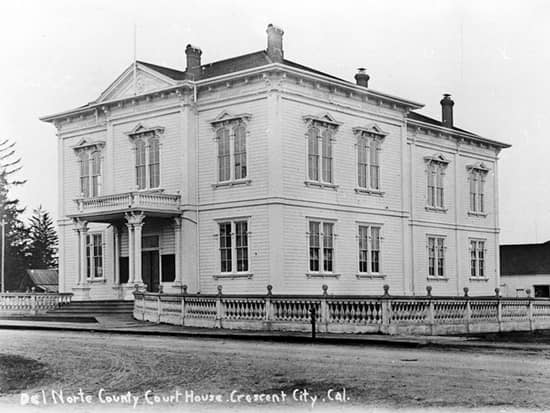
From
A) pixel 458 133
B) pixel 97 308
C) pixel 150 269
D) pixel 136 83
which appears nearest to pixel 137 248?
pixel 150 269

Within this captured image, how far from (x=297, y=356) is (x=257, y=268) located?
16.3 m

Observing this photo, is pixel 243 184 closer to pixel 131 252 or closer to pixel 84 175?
pixel 131 252

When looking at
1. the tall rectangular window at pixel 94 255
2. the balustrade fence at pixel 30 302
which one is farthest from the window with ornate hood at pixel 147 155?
the balustrade fence at pixel 30 302

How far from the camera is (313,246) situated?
34.4 metres

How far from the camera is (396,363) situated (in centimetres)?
1541

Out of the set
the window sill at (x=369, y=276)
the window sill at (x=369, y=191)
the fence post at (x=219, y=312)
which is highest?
the window sill at (x=369, y=191)

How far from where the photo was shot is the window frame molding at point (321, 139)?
112ft

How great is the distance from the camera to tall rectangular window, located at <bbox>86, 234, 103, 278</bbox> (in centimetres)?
3912

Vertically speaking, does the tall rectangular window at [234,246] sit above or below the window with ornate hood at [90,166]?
below

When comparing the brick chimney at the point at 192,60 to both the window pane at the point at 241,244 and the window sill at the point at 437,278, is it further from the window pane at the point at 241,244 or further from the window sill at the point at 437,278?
the window sill at the point at 437,278

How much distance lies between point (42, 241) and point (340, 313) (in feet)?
259

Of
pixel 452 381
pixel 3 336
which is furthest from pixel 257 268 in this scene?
pixel 452 381

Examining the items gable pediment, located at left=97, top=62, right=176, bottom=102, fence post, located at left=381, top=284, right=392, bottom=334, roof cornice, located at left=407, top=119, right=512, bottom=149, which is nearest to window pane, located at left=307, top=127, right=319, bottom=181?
gable pediment, located at left=97, top=62, right=176, bottom=102

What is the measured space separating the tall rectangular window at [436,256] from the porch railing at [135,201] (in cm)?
1424
